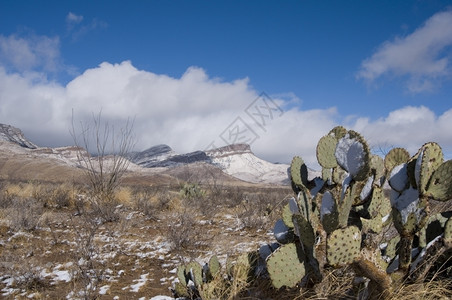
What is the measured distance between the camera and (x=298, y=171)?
235 centimetres

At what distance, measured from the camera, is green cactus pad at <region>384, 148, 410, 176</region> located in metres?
2.17

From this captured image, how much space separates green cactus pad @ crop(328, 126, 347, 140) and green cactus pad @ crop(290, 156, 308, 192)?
0.29 meters

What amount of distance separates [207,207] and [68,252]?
3.96 meters

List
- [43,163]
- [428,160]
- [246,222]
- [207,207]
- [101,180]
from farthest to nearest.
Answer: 1. [43,163]
2. [207,207]
3. [101,180]
4. [246,222]
5. [428,160]

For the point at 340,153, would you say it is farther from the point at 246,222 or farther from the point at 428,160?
the point at 246,222

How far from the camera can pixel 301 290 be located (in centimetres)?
202

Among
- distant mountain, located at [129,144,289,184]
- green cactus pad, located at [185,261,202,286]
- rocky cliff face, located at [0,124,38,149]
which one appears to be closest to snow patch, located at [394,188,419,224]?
green cactus pad, located at [185,261,202,286]

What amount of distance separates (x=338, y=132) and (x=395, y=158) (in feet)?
1.41

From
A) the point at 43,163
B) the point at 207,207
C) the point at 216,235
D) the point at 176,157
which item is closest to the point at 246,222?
the point at 216,235

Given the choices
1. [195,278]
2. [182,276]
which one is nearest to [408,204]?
[195,278]

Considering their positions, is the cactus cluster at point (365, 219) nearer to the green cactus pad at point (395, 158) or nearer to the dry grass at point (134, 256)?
the green cactus pad at point (395, 158)

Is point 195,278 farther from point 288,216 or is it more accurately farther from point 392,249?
point 392,249

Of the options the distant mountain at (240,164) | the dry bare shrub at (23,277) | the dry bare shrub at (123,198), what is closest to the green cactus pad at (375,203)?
the dry bare shrub at (23,277)

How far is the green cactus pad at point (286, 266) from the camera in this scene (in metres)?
1.88
